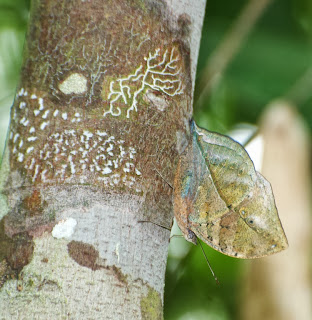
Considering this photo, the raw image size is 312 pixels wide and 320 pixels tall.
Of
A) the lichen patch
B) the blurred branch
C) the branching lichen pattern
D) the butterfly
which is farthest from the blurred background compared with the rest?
the lichen patch

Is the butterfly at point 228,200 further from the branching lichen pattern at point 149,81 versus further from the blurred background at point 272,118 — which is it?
the blurred background at point 272,118

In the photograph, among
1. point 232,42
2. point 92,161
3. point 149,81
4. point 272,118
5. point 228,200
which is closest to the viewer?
point 92,161

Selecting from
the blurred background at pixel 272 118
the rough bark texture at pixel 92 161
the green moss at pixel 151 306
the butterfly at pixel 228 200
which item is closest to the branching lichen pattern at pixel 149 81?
the rough bark texture at pixel 92 161

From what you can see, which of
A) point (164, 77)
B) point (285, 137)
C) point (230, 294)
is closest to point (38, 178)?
point (164, 77)

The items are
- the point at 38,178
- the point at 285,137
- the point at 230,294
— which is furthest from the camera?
the point at 230,294

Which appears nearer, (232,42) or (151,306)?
(151,306)

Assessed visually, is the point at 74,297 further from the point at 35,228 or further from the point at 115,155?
the point at 115,155

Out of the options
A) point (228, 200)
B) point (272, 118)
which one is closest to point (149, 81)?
point (228, 200)

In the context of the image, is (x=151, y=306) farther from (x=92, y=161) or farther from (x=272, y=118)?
(x=272, y=118)
